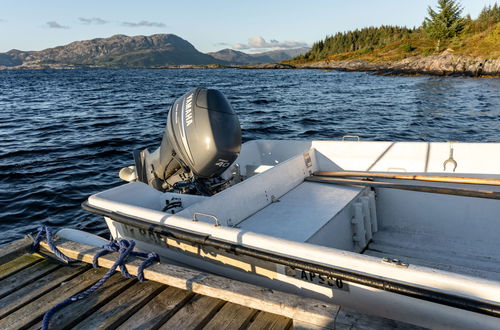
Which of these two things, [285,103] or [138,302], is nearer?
[138,302]

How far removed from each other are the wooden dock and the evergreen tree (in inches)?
2816

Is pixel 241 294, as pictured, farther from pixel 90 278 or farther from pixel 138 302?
pixel 90 278

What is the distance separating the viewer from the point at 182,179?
15.7 ft

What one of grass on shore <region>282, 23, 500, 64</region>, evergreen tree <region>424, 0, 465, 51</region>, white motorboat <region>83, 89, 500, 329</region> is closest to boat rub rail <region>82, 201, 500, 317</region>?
white motorboat <region>83, 89, 500, 329</region>

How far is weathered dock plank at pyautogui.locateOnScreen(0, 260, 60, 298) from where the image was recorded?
3.19 metres

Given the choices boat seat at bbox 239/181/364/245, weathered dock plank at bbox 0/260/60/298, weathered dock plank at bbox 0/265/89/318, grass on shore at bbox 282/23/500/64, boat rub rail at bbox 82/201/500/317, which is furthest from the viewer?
grass on shore at bbox 282/23/500/64

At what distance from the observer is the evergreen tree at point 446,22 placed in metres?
61.8

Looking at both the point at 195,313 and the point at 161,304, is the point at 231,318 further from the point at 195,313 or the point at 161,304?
the point at 161,304

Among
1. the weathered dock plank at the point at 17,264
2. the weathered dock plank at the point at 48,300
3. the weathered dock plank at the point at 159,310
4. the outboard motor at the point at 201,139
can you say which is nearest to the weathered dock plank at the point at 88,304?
the weathered dock plank at the point at 48,300

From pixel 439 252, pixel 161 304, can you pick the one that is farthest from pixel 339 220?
pixel 161 304

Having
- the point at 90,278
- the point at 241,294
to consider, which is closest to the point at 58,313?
the point at 90,278

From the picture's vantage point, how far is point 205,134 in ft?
13.8

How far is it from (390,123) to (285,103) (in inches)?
374

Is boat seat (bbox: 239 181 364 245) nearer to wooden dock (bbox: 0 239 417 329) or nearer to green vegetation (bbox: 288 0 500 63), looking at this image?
wooden dock (bbox: 0 239 417 329)
